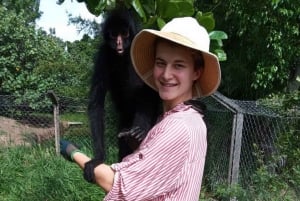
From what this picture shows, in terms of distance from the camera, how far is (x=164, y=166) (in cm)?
180

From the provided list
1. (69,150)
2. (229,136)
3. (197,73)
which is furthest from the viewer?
(229,136)

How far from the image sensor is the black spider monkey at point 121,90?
10.1ft

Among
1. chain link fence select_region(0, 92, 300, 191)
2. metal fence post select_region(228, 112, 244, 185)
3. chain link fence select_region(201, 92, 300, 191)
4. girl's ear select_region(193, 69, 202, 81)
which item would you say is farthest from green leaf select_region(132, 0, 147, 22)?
A: metal fence post select_region(228, 112, 244, 185)

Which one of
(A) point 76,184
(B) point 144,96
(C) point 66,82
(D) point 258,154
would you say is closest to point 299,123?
(D) point 258,154

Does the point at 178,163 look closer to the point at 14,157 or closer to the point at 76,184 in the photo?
the point at 76,184

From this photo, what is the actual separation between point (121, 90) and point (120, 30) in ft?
1.52

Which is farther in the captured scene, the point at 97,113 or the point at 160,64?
the point at 97,113

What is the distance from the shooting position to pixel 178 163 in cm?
181

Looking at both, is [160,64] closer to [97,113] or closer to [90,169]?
[90,169]

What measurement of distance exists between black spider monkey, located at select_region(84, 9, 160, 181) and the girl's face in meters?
0.91

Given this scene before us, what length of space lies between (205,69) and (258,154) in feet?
12.2

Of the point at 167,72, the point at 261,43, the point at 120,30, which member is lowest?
the point at 167,72

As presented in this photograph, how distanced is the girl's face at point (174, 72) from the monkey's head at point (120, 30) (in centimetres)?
111

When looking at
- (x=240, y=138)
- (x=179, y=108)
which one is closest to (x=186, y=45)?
(x=179, y=108)
